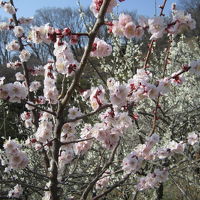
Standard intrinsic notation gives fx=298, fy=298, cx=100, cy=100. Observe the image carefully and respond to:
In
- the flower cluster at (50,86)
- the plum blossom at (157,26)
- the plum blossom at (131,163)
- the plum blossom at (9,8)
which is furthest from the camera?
the plum blossom at (9,8)

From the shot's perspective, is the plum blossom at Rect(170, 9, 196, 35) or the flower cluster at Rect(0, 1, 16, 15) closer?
the plum blossom at Rect(170, 9, 196, 35)

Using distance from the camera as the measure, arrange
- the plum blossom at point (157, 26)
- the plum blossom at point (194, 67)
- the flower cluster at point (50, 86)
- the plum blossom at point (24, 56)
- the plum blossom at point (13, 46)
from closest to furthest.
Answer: the plum blossom at point (157, 26) < the plum blossom at point (194, 67) < the flower cluster at point (50, 86) < the plum blossom at point (24, 56) < the plum blossom at point (13, 46)

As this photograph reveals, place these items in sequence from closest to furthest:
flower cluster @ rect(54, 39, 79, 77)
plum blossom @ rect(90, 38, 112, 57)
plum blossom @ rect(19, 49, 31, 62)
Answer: flower cluster @ rect(54, 39, 79, 77), plum blossom @ rect(90, 38, 112, 57), plum blossom @ rect(19, 49, 31, 62)


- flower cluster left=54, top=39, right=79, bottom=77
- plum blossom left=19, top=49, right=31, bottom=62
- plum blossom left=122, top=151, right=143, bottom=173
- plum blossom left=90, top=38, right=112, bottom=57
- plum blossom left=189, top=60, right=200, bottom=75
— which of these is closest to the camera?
plum blossom left=189, top=60, right=200, bottom=75

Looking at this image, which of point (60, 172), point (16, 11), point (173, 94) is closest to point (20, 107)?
point (173, 94)

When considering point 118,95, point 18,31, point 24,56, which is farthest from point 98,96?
point 18,31

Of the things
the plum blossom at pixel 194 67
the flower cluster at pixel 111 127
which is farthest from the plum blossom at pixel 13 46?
the plum blossom at pixel 194 67

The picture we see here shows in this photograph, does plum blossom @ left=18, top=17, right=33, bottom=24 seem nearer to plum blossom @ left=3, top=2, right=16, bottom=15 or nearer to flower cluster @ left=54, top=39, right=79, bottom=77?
plum blossom @ left=3, top=2, right=16, bottom=15

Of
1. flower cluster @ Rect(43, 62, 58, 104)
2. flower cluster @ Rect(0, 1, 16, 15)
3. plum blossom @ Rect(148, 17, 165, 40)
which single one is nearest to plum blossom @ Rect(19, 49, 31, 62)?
flower cluster @ Rect(0, 1, 16, 15)

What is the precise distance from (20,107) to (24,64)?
8.35 metres

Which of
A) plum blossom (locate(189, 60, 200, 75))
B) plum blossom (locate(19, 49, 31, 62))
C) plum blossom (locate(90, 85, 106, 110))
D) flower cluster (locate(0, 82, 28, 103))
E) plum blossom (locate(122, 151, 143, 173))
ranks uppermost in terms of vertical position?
plum blossom (locate(19, 49, 31, 62))

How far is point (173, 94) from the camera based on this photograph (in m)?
7.23

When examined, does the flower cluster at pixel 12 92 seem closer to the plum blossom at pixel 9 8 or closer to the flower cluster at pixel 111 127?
the flower cluster at pixel 111 127

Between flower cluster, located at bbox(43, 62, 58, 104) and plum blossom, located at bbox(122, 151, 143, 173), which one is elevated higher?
flower cluster, located at bbox(43, 62, 58, 104)
